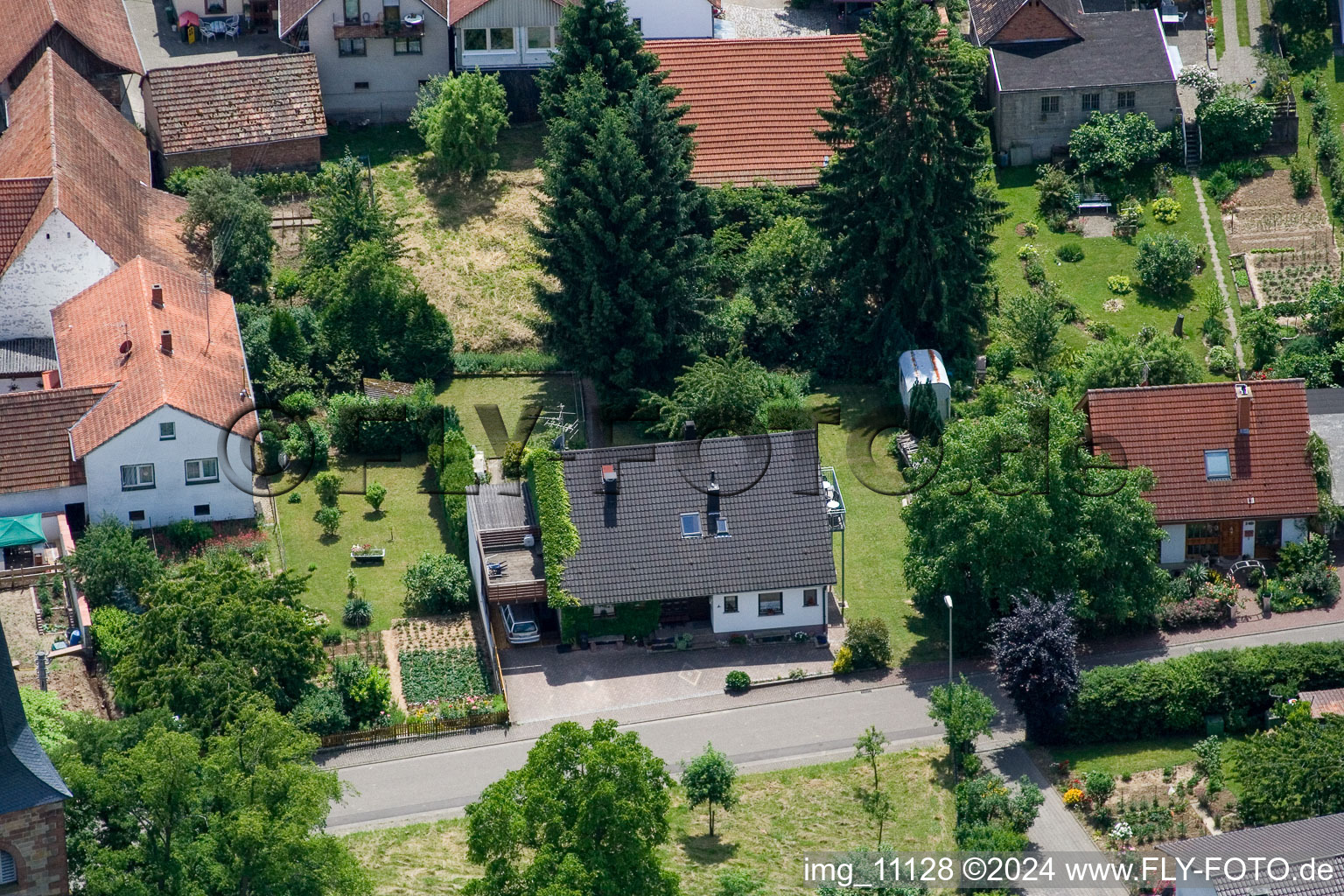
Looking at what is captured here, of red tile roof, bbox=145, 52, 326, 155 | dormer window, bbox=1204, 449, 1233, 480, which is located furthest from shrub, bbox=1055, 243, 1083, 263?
red tile roof, bbox=145, 52, 326, 155

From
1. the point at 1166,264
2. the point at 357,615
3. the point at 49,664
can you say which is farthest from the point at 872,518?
the point at 49,664

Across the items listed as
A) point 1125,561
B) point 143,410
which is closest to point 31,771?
point 143,410

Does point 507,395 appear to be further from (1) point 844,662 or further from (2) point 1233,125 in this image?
(2) point 1233,125

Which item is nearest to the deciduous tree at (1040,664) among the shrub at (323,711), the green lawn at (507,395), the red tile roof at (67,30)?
the shrub at (323,711)

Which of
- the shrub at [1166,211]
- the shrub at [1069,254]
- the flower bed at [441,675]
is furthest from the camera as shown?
the shrub at [1166,211]

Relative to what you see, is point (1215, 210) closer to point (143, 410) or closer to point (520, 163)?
point (520, 163)

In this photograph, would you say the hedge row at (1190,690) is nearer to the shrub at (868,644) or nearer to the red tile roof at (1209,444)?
the shrub at (868,644)
